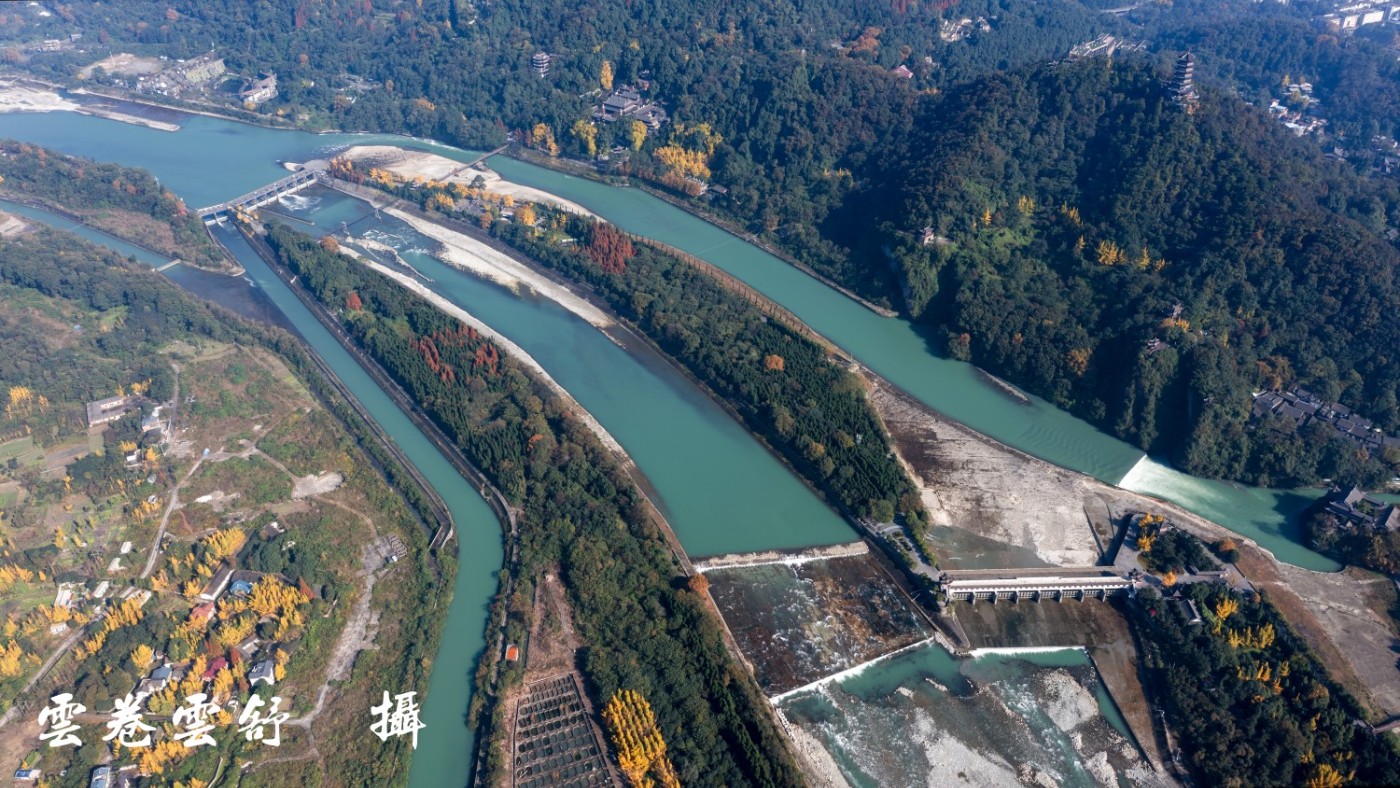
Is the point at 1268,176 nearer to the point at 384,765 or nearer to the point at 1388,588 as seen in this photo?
the point at 1388,588

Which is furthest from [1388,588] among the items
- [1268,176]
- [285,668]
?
[285,668]

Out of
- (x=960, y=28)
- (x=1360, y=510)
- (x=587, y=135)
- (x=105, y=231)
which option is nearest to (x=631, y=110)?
(x=587, y=135)

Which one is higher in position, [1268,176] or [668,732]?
[1268,176]

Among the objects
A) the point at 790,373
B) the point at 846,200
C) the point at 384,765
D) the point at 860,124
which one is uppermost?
the point at 860,124

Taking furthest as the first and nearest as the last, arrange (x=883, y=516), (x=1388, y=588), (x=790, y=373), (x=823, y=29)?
(x=823, y=29)
(x=790, y=373)
(x=883, y=516)
(x=1388, y=588)

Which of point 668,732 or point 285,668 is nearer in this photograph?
point 668,732

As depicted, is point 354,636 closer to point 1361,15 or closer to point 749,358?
point 749,358
